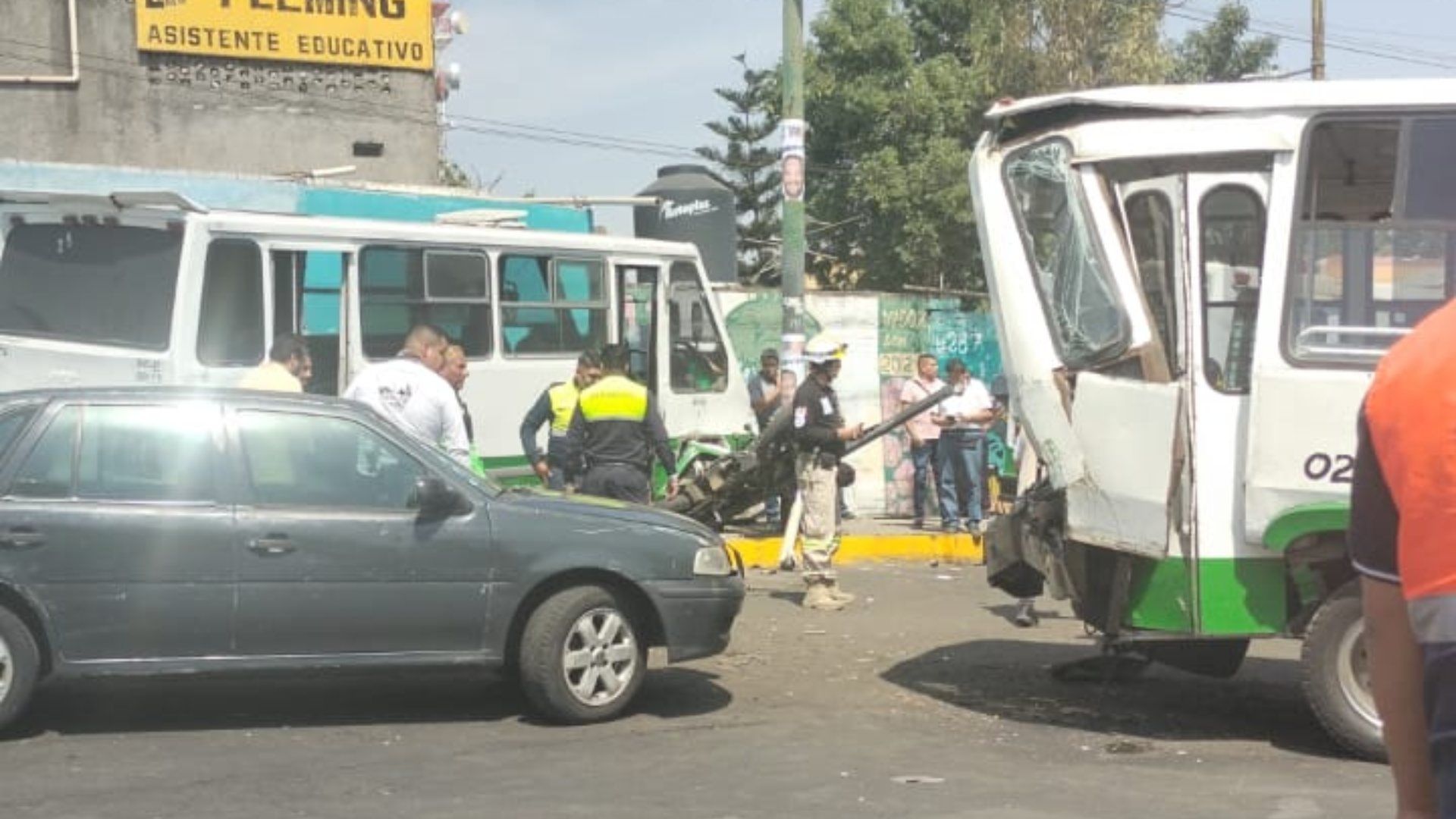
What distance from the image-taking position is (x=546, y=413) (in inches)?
493

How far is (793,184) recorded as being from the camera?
13.7 m

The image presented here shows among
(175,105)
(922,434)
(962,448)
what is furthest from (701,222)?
(962,448)

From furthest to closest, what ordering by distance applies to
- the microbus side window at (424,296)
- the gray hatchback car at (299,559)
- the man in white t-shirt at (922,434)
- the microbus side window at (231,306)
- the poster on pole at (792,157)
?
the man in white t-shirt at (922,434) < the poster on pole at (792,157) < the microbus side window at (424,296) < the microbus side window at (231,306) < the gray hatchback car at (299,559)

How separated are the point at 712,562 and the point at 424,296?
5.81 m

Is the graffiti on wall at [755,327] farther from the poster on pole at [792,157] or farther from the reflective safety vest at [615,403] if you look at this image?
the reflective safety vest at [615,403]

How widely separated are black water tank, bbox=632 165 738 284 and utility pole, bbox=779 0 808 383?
8.49m

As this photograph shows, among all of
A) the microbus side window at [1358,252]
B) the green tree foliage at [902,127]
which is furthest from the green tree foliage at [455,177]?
the microbus side window at [1358,252]

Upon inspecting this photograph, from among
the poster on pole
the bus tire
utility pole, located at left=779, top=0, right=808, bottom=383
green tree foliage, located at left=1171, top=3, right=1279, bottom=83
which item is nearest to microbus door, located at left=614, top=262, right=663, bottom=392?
utility pole, located at left=779, top=0, right=808, bottom=383

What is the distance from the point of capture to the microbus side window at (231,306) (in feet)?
37.4

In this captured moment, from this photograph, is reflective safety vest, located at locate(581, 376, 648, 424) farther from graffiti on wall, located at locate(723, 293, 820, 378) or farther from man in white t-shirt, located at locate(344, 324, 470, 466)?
graffiti on wall, located at locate(723, 293, 820, 378)

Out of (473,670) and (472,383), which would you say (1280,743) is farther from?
(472,383)

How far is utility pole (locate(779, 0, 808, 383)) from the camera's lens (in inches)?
536

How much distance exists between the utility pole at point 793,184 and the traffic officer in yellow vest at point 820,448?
237 cm

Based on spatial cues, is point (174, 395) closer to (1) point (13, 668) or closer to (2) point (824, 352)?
(1) point (13, 668)
